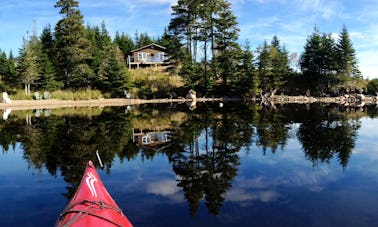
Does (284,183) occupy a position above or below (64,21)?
below

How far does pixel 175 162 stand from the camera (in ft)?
31.7

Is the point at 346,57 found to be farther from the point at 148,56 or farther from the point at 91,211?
the point at 91,211

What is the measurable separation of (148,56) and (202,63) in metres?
11.5

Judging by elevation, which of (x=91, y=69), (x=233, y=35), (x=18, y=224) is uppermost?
(x=233, y=35)

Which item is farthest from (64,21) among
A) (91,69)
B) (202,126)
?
(202,126)

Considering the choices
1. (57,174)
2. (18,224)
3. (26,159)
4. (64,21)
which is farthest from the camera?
(64,21)

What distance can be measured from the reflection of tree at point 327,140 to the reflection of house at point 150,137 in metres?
5.65

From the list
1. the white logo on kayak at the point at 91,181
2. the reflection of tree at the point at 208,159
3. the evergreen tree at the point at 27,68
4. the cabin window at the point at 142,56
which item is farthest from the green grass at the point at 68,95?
the white logo on kayak at the point at 91,181

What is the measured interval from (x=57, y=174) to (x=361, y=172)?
8177mm

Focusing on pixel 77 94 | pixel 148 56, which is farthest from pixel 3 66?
pixel 148 56

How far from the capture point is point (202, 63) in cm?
4712

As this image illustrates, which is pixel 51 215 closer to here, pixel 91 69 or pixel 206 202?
pixel 206 202

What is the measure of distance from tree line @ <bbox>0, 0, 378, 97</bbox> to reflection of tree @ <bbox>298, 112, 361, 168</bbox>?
83.5 ft

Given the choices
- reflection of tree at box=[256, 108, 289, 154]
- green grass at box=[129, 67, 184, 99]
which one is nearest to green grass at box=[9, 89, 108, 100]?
green grass at box=[129, 67, 184, 99]
